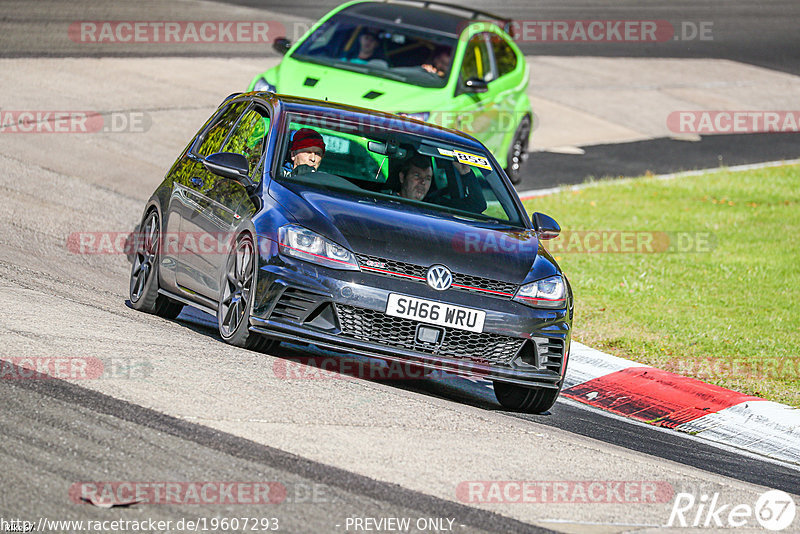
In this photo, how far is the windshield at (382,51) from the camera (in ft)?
47.7

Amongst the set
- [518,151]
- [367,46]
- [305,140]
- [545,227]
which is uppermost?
[305,140]

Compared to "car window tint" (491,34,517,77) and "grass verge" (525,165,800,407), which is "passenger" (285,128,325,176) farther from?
"car window tint" (491,34,517,77)

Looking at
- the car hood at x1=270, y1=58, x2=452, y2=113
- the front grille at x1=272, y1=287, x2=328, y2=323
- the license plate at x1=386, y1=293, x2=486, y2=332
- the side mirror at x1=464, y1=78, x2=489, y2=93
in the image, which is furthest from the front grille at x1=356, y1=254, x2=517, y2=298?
the side mirror at x1=464, y1=78, x2=489, y2=93

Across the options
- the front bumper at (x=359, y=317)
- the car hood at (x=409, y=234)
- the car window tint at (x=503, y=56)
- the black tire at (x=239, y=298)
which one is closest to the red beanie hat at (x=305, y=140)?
the car hood at (x=409, y=234)

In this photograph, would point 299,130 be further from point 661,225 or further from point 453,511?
point 661,225

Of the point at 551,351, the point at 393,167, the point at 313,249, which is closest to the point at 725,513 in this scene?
the point at 551,351

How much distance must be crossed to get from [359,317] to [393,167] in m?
1.70

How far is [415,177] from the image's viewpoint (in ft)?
28.2

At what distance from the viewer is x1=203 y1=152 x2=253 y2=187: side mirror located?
8094 mm

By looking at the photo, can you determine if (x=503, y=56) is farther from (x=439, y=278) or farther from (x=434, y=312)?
(x=434, y=312)
